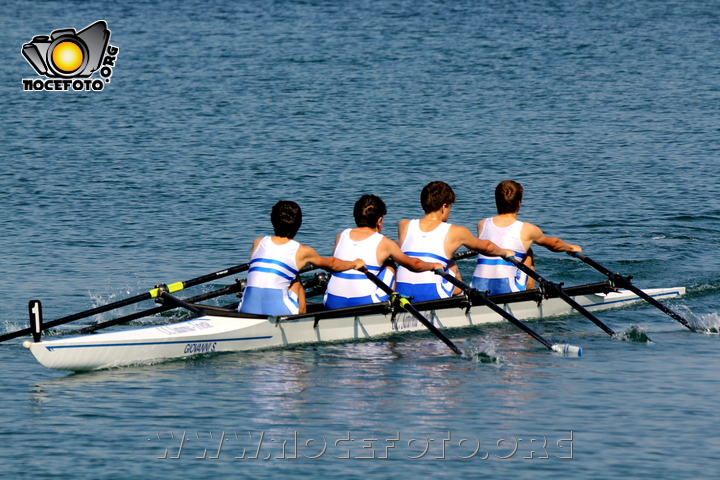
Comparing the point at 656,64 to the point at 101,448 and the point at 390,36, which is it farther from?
the point at 101,448

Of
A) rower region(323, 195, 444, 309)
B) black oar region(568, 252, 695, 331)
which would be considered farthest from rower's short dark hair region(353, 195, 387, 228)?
black oar region(568, 252, 695, 331)

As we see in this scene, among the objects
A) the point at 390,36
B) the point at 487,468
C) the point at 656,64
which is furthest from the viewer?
the point at 390,36

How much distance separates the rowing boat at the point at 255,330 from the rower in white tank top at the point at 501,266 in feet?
0.86

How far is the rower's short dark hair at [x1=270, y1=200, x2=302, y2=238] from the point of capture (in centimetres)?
1181

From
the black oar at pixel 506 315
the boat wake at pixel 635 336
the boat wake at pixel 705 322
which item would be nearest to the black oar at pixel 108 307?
the black oar at pixel 506 315

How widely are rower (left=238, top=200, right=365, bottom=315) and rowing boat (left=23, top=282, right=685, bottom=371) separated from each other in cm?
20

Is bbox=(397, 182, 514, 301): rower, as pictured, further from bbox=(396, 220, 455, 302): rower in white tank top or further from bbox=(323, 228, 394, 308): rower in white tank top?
bbox=(323, 228, 394, 308): rower in white tank top

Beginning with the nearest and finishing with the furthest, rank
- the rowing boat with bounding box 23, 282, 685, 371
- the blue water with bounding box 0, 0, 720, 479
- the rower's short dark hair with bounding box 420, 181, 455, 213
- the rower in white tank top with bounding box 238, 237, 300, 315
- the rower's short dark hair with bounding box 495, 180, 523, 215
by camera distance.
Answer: the blue water with bounding box 0, 0, 720, 479 → the rowing boat with bounding box 23, 282, 685, 371 → the rower in white tank top with bounding box 238, 237, 300, 315 → the rower's short dark hair with bounding box 420, 181, 455, 213 → the rower's short dark hair with bounding box 495, 180, 523, 215

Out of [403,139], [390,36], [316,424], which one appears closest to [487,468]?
[316,424]

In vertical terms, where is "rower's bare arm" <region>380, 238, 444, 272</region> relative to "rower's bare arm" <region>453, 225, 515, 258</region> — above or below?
below

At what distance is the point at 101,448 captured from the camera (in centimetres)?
953

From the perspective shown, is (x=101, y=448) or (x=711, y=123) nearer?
(x=101, y=448)

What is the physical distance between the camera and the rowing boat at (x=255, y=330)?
11.3 meters

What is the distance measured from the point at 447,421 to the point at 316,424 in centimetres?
125
